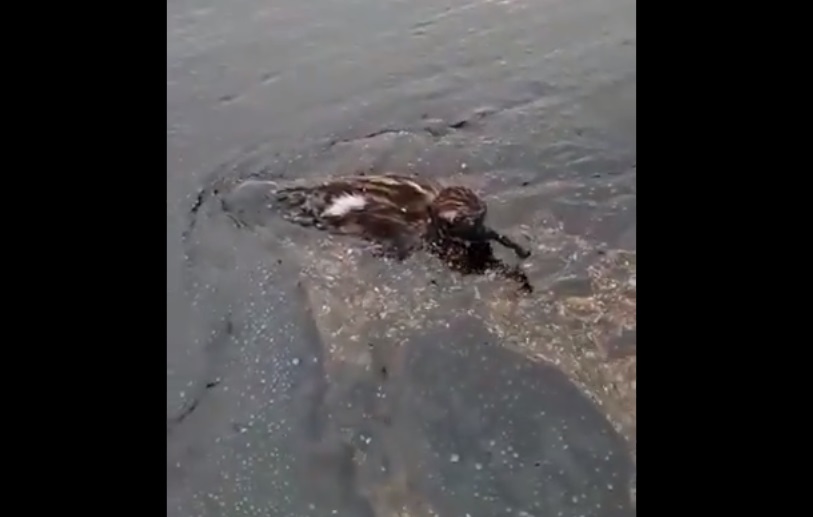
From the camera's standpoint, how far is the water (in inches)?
180

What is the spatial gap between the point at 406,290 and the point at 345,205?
961 mm

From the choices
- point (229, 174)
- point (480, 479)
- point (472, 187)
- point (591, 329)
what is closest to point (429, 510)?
point (480, 479)

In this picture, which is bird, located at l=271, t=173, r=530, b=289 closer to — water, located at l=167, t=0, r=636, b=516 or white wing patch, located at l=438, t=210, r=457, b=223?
white wing patch, located at l=438, t=210, r=457, b=223

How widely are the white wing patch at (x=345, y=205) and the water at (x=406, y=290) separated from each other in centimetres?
24

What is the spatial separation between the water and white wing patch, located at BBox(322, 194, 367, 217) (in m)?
0.24

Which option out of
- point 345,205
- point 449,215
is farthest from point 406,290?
point 345,205

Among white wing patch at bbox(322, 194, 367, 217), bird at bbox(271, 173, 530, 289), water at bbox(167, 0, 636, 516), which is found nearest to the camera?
water at bbox(167, 0, 636, 516)

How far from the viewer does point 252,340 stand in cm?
542

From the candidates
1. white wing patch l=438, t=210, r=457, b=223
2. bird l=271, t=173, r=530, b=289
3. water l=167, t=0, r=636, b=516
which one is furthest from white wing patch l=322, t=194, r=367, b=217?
white wing patch l=438, t=210, r=457, b=223

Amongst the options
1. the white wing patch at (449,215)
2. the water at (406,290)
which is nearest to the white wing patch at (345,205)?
the water at (406,290)

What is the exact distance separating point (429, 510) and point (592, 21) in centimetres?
593

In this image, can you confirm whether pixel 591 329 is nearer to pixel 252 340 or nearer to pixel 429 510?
pixel 429 510

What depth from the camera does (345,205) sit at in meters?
6.32
